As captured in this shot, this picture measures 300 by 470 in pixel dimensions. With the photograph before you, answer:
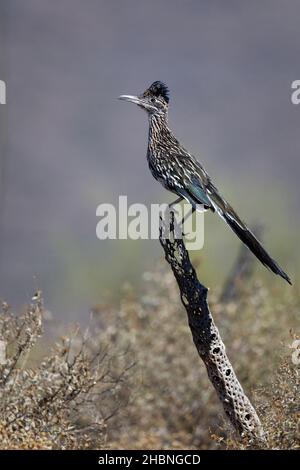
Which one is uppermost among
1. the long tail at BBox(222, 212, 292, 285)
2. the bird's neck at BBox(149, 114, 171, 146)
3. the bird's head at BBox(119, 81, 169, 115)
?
the bird's head at BBox(119, 81, 169, 115)

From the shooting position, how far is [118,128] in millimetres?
24344

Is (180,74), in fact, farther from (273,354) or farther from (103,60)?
(273,354)

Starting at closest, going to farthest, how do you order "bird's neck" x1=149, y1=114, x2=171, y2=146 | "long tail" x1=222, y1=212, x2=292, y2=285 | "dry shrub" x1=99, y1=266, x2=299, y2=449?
"long tail" x1=222, y1=212, x2=292, y2=285, "bird's neck" x1=149, y1=114, x2=171, y2=146, "dry shrub" x1=99, y1=266, x2=299, y2=449

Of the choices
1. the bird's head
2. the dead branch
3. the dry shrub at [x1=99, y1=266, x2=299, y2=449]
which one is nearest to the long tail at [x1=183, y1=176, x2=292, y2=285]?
the dead branch

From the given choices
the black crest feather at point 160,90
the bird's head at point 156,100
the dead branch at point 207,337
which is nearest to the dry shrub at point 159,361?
the dead branch at point 207,337

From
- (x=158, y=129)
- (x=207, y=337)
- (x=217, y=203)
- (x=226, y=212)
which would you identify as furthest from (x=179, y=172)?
(x=207, y=337)

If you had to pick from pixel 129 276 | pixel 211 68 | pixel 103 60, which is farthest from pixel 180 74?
pixel 129 276

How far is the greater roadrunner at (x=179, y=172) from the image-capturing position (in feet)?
22.8

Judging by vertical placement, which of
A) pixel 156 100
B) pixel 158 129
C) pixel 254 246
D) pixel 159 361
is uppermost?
pixel 156 100

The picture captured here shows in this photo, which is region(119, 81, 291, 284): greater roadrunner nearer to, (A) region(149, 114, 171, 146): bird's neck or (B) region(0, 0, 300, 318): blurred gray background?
(A) region(149, 114, 171, 146): bird's neck

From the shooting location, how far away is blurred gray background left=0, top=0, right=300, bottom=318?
19.1m

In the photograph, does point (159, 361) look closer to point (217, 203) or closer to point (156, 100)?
point (156, 100)

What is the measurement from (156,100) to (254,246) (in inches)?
67.9

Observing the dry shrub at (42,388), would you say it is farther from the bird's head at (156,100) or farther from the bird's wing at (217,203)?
the bird's head at (156,100)
